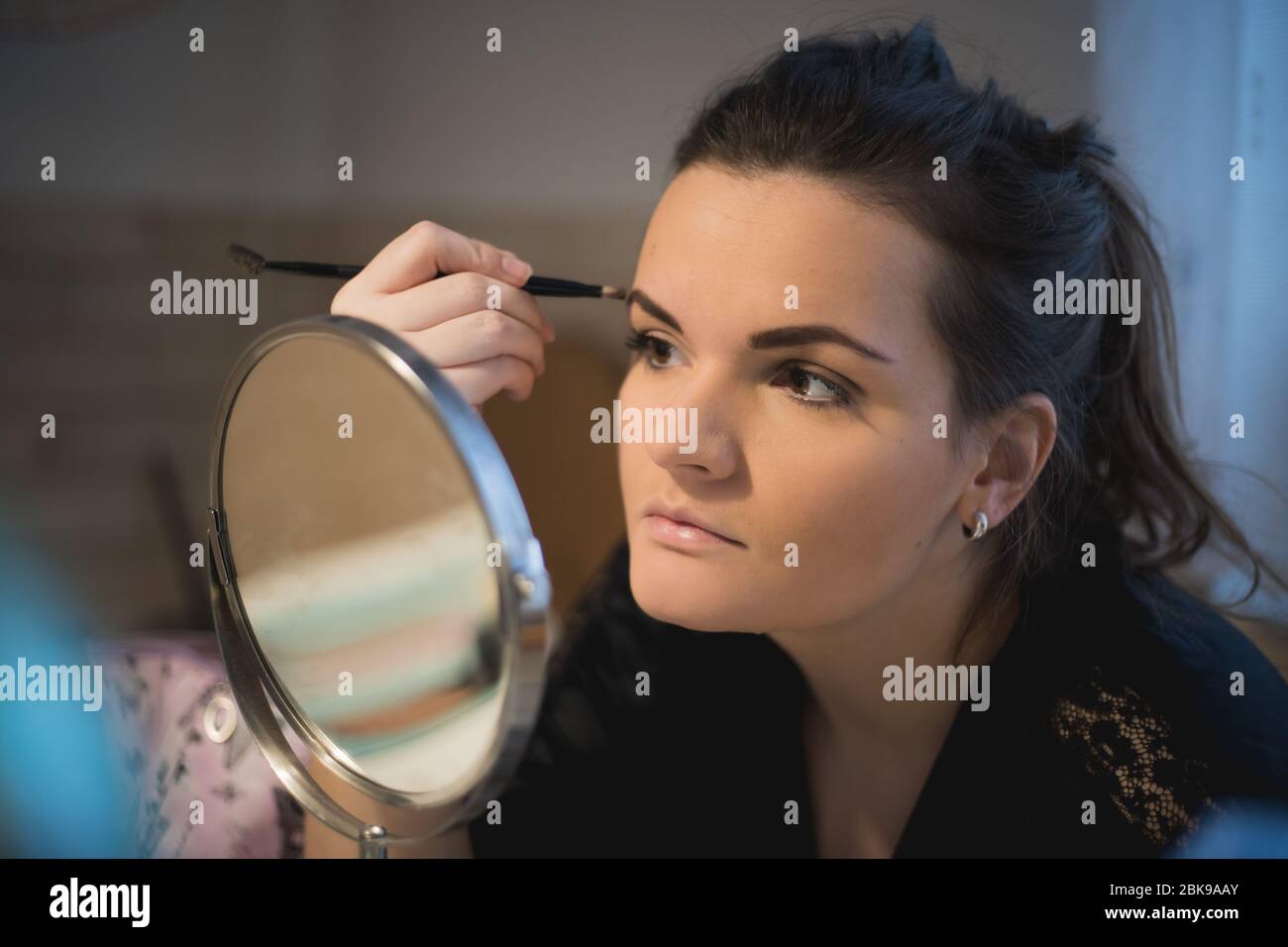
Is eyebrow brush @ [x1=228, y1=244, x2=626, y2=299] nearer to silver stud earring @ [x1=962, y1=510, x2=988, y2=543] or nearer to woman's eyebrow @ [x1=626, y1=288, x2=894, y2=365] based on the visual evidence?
woman's eyebrow @ [x1=626, y1=288, x2=894, y2=365]

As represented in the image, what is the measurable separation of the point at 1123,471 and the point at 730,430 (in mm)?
482

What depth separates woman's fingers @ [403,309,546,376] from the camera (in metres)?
0.74

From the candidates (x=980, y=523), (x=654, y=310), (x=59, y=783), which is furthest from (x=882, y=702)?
(x=59, y=783)

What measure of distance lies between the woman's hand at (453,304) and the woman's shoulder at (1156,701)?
53 cm

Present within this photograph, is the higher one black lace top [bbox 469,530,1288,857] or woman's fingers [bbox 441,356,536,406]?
woman's fingers [bbox 441,356,536,406]

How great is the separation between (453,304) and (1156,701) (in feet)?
2.11

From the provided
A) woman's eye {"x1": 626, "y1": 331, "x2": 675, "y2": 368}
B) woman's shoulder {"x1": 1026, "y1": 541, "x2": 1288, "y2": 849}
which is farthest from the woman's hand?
woman's shoulder {"x1": 1026, "y1": 541, "x2": 1288, "y2": 849}

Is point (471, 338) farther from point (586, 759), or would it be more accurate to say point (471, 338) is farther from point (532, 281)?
point (586, 759)

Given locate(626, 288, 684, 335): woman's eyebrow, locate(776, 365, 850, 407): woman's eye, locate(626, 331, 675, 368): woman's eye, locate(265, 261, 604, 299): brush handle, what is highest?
locate(265, 261, 604, 299): brush handle

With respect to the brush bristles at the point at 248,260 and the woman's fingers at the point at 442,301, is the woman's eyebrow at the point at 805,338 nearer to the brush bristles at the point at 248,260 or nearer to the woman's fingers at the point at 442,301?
the woman's fingers at the point at 442,301

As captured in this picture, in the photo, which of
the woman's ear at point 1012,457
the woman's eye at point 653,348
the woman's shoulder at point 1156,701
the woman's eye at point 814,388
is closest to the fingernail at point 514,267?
the woman's eye at point 653,348

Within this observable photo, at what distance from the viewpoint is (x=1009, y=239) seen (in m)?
0.82

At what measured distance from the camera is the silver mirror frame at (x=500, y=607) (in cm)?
46

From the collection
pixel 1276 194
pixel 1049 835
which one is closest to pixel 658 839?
pixel 1049 835
